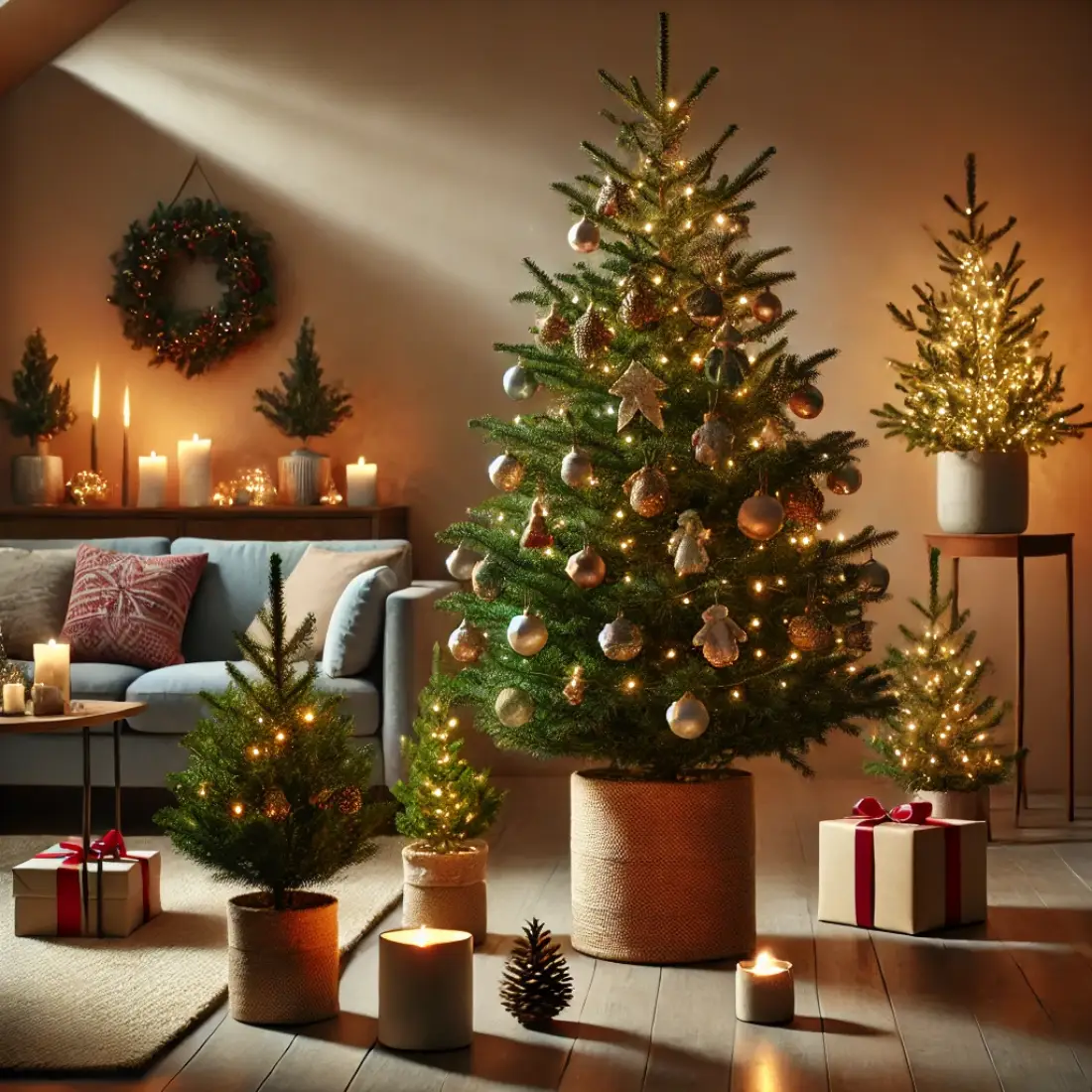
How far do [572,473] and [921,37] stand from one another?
3.18 m

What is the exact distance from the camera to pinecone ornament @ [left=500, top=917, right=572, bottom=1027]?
2943 millimetres

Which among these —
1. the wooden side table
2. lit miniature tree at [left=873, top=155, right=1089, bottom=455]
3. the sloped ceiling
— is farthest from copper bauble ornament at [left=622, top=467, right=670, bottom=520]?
the sloped ceiling

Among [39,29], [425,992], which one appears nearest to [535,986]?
[425,992]

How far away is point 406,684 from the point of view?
474 cm

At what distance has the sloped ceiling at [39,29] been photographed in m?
5.79

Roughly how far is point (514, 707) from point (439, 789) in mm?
349

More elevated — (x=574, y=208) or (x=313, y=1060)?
(x=574, y=208)

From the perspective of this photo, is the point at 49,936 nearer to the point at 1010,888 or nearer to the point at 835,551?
the point at 835,551

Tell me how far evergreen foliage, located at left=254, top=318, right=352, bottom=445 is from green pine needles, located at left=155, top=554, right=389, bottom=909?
2.88 m

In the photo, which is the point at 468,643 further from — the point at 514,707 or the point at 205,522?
the point at 205,522

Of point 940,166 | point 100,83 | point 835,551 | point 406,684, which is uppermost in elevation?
point 100,83

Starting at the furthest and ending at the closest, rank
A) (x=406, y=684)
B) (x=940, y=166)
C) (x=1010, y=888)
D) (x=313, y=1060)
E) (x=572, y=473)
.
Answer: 1. (x=940, y=166)
2. (x=406, y=684)
3. (x=1010, y=888)
4. (x=572, y=473)
5. (x=313, y=1060)

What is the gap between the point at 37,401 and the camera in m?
5.98

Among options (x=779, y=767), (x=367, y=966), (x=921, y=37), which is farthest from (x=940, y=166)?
(x=367, y=966)
